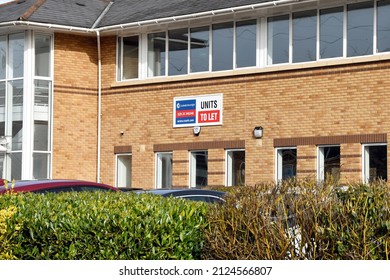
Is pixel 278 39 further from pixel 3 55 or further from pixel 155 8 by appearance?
pixel 3 55

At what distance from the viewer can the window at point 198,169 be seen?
2834 centimetres

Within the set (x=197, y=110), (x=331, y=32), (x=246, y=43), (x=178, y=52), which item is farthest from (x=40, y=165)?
(x=331, y=32)

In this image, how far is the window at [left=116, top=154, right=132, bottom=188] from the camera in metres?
30.8

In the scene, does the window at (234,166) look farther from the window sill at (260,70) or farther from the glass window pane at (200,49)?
the glass window pane at (200,49)

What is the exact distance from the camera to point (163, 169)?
97.3 ft

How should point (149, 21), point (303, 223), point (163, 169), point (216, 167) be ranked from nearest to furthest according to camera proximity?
point (303, 223) < point (216, 167) < point (149, 21) < point (163, 169)

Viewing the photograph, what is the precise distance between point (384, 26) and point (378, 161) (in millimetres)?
3425

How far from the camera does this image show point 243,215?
9719 mm

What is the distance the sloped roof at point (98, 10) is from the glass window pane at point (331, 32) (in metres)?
2.80

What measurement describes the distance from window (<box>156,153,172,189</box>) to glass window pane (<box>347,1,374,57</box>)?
7.11m

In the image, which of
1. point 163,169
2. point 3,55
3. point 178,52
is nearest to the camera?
point 178,52

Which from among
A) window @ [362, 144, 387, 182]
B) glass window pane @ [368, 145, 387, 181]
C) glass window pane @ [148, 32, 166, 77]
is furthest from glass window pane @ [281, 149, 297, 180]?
glass window pane @ [148, 32, 166, 77]

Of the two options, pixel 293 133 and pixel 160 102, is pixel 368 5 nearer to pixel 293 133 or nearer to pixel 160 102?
pixel 293 133

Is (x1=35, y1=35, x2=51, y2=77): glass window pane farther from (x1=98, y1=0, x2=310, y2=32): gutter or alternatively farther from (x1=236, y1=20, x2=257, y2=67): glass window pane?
(x1=236, y1=20, x2=257, y2=67): glass window pane
